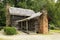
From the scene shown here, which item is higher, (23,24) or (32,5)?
(32,5)

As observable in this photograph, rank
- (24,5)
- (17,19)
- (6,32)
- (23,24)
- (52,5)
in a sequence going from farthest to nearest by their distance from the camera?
(24,5) → (52,5) → (17,19) → (23,24) → (6,32)

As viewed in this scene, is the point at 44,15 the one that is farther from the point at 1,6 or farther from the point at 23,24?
the point at 1,6

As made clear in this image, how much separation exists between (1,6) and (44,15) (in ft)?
88.8

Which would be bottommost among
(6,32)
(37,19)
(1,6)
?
(6,32)

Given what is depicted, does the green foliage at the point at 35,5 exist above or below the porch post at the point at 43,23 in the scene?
above

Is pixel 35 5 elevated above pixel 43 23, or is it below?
above

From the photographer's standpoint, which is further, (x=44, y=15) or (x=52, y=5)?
(x=52, y=5)

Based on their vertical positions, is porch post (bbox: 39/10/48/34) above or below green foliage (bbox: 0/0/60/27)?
below

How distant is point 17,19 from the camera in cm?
4869

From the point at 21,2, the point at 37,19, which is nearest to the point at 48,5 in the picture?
the point at 21,2

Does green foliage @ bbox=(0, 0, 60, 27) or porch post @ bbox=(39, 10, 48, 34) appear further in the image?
green foliage @ bbox=(0, 0, 60, 27)

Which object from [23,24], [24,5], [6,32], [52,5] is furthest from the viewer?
[24,5]

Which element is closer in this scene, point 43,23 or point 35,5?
point 43,23

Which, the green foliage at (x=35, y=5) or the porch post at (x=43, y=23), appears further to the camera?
the green foliage at (x=35, y=5)
